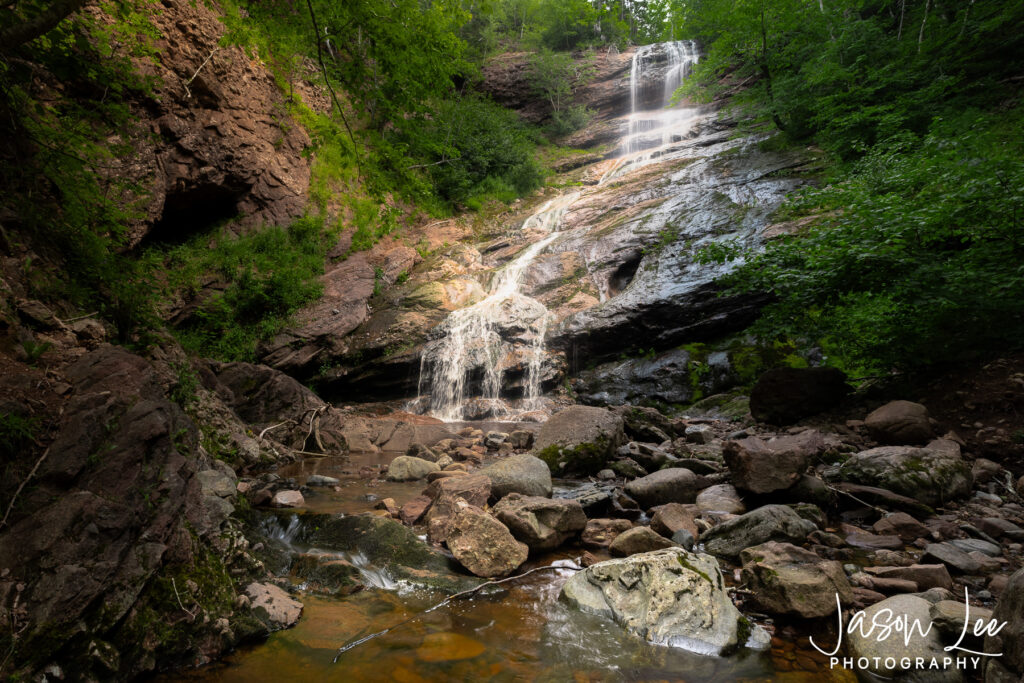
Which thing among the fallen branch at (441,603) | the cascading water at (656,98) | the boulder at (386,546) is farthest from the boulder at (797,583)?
the cascading water at (656,98)

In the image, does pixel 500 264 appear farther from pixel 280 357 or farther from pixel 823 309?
pixel 823 309

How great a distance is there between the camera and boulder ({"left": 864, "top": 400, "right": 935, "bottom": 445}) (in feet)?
15.7

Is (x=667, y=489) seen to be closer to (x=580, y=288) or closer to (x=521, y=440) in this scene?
(x=521, y=440)

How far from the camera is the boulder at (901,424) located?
15.7 feet

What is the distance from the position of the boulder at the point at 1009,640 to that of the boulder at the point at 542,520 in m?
2.52

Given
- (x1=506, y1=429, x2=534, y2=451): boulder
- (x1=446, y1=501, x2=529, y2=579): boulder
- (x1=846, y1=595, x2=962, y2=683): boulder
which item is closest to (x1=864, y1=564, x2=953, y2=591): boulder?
(x1=846, y1=595, x2=962, y2=683): boulder

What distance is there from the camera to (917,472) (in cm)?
388

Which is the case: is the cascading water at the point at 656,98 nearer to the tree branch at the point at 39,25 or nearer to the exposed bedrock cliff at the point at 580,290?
the exposed bedrock cliff at the point at 580,290

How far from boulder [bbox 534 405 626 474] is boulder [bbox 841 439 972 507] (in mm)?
2628

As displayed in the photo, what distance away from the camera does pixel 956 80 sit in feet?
31.5

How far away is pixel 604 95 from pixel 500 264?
1878 cm

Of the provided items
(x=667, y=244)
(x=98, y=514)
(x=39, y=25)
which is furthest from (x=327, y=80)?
(x=667, y=244)

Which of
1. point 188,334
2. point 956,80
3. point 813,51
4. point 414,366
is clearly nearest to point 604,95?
point 813,51

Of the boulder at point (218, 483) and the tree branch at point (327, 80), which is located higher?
the tree branch at point (327, 80)
